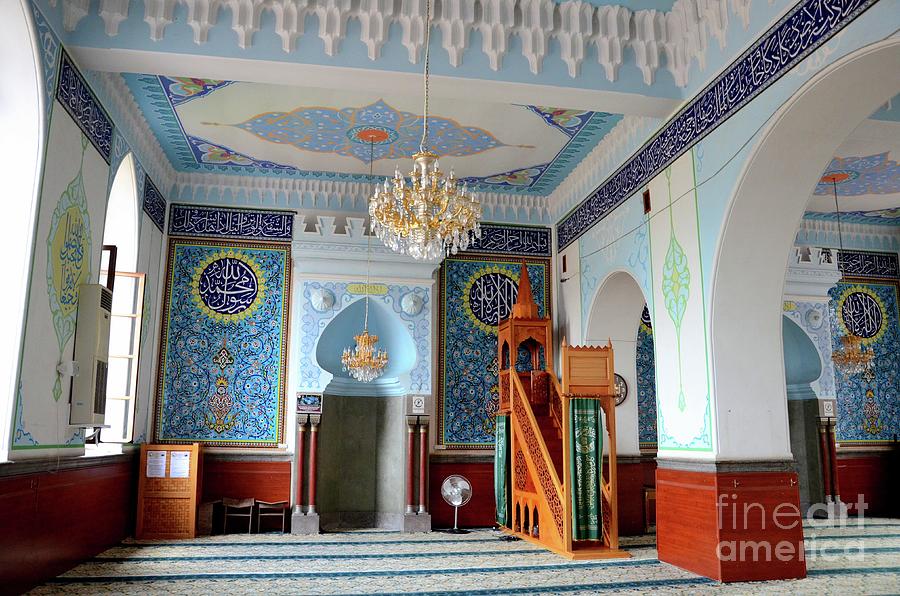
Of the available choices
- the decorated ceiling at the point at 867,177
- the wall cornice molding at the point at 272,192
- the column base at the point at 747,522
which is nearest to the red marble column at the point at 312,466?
the wall cornice molding at the point at 272,192

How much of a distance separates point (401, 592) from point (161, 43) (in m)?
3.13

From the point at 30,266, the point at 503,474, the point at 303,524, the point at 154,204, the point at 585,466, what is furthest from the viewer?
the point at 154,204

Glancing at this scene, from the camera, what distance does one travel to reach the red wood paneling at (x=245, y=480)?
619cm

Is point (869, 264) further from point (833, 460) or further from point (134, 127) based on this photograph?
point (134, 127)

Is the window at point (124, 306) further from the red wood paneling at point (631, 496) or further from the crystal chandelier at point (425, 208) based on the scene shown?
the red wood paneling at point (631, 496)

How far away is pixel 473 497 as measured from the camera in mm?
6496

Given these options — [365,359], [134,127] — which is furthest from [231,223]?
[365,359]

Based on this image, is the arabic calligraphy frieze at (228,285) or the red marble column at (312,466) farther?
the arabic calligraphy frieze at (228,285)

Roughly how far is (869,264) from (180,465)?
270 inches

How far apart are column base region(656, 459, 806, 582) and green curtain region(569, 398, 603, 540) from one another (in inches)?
29.1

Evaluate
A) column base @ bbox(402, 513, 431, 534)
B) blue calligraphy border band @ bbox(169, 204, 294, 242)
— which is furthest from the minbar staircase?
blue calligraphy border band @ bbox(169, 204, 294, 242)

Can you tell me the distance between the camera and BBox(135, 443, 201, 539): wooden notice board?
18.4 ft

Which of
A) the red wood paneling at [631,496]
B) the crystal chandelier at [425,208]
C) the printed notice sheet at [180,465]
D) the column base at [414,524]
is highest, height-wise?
the crystal chandelier at [425,208]

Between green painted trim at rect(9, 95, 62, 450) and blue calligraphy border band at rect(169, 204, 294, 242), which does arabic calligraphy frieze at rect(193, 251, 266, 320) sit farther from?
green painted trim at rect(9, 95, 62, 450)
